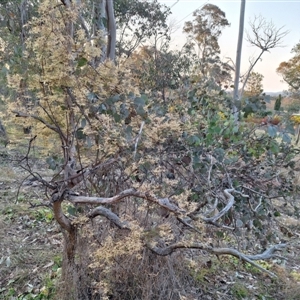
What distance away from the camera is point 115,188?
4.64ft

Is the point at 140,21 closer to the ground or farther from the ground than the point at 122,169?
farther from the ground

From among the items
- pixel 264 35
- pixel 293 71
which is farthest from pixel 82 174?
pixel 293 71

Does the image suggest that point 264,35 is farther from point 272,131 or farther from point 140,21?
point 272,131

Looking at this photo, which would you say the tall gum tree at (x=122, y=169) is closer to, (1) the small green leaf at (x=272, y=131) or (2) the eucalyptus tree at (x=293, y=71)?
(1) the small green leaf at (x=272, y=131)

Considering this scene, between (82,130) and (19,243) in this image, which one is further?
(19,243)

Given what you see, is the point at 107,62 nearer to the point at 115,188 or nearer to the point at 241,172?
the point at 115,188

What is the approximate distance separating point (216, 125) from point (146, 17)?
24.6ft

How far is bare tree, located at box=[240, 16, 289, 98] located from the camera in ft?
31.4

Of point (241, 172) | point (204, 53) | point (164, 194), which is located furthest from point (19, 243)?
point (204, 53)

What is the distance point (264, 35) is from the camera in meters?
9.88

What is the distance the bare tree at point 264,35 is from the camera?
9557 millimetres

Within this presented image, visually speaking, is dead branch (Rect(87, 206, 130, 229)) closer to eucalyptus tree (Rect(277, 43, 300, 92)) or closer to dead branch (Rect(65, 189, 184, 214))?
dead branch (Rect(65, 189, 184, 214))

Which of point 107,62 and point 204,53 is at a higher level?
point 204,53

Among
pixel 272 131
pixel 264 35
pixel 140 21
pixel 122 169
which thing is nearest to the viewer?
pixel 272 131
